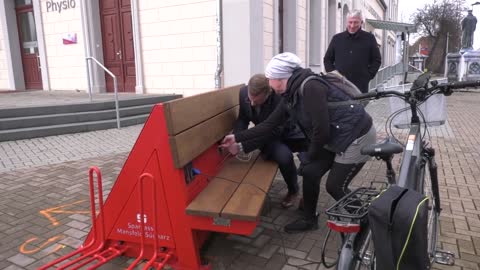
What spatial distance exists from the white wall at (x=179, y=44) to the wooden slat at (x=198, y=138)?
552cm

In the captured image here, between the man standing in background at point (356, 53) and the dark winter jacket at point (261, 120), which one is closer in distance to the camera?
the dark winter jacket at point (261, 120)

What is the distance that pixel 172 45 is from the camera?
944cm

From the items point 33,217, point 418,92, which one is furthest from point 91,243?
point 418,92

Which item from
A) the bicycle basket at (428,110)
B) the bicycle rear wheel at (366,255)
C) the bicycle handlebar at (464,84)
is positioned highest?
the bicycle handlebar at (464,84)

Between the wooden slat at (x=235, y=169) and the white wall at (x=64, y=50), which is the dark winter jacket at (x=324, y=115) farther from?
the white wall at (x=64, y=50)

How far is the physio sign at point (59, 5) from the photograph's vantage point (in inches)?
420

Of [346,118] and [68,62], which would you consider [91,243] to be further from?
[68,62]

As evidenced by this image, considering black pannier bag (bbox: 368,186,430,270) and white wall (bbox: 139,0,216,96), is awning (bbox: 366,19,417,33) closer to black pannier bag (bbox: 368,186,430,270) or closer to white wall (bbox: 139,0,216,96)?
white wall (bbox: 139,0,216,96)

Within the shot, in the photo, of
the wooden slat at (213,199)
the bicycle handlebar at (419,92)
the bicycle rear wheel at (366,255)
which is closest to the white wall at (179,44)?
the wooden slat at (213,199)

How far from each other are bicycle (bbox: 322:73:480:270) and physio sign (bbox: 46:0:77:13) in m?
10.3

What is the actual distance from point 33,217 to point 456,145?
6.22 m

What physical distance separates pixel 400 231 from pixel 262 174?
171 cm

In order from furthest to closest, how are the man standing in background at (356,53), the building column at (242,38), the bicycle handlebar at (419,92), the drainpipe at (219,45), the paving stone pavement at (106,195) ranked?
the building column at (242,38), the drainpipe at (219,45), the man standing in background at (356,53), the paving stone pavement at (106,195), the bicycle handlebar at (419,92)

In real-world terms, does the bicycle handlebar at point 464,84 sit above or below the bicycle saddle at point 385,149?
above
